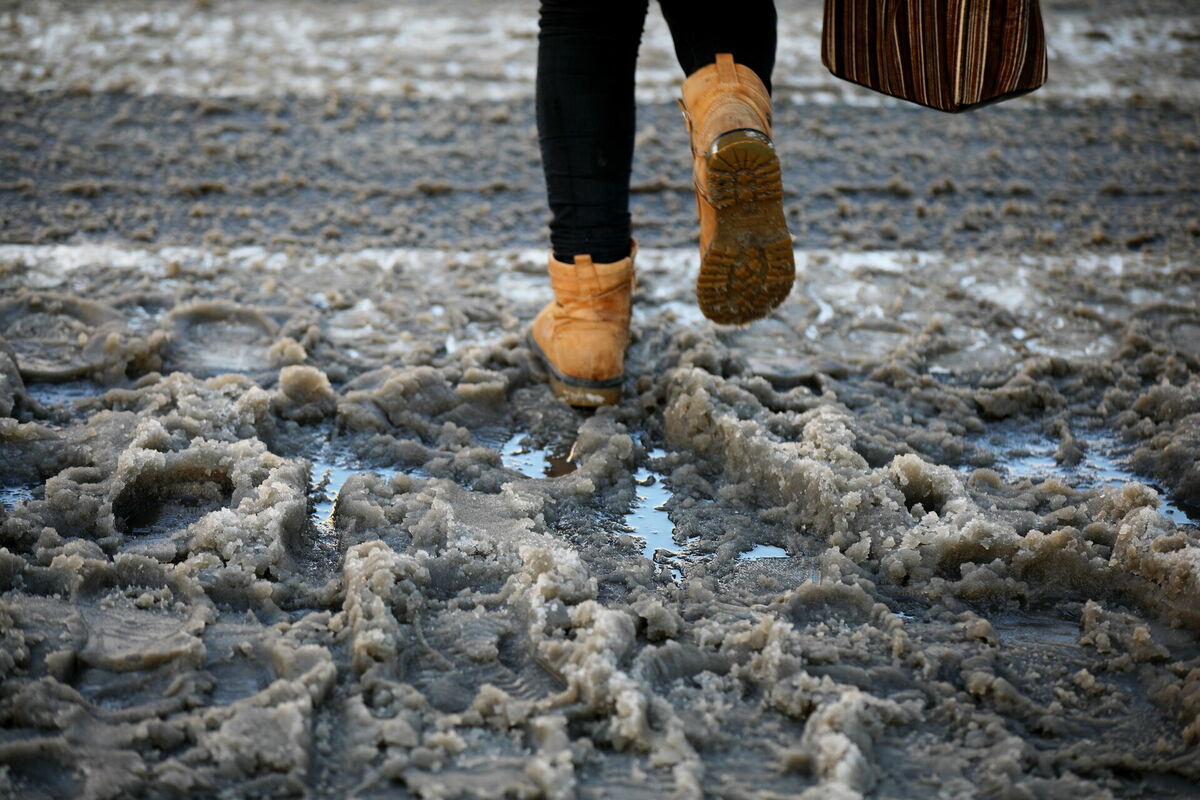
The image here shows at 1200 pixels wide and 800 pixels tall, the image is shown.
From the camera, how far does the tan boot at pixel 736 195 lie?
155 centimetres

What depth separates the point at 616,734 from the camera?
3.68 ft

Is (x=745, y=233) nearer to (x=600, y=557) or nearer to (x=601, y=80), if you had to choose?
(x=601, y=80)

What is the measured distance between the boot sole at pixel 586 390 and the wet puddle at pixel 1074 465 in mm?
584

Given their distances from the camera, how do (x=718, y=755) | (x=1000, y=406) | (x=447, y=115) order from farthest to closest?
(x=447, y=115), (x=1000, y=406), (x=718, y=755)

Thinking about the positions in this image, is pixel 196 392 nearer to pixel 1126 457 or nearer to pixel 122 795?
pixel 122 795

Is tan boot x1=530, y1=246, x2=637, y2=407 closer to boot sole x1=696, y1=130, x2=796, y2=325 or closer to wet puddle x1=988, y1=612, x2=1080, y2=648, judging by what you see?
boot sole x1=696, y1=130, x2=796, y2=325

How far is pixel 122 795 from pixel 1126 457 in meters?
1.53

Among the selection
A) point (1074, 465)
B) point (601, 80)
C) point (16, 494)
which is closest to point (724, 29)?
point (601, 80)

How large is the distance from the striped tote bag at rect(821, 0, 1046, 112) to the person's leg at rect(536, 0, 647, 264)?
31cm

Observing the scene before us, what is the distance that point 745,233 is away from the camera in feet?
5.20

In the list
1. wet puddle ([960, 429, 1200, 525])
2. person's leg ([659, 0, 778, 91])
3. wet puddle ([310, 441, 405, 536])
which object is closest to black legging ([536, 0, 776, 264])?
person's leg ([659, 0, 778, 91])

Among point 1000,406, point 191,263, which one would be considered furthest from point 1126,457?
point 191,263

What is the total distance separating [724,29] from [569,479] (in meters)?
0.72

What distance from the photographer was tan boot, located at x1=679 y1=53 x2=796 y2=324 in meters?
1.55
